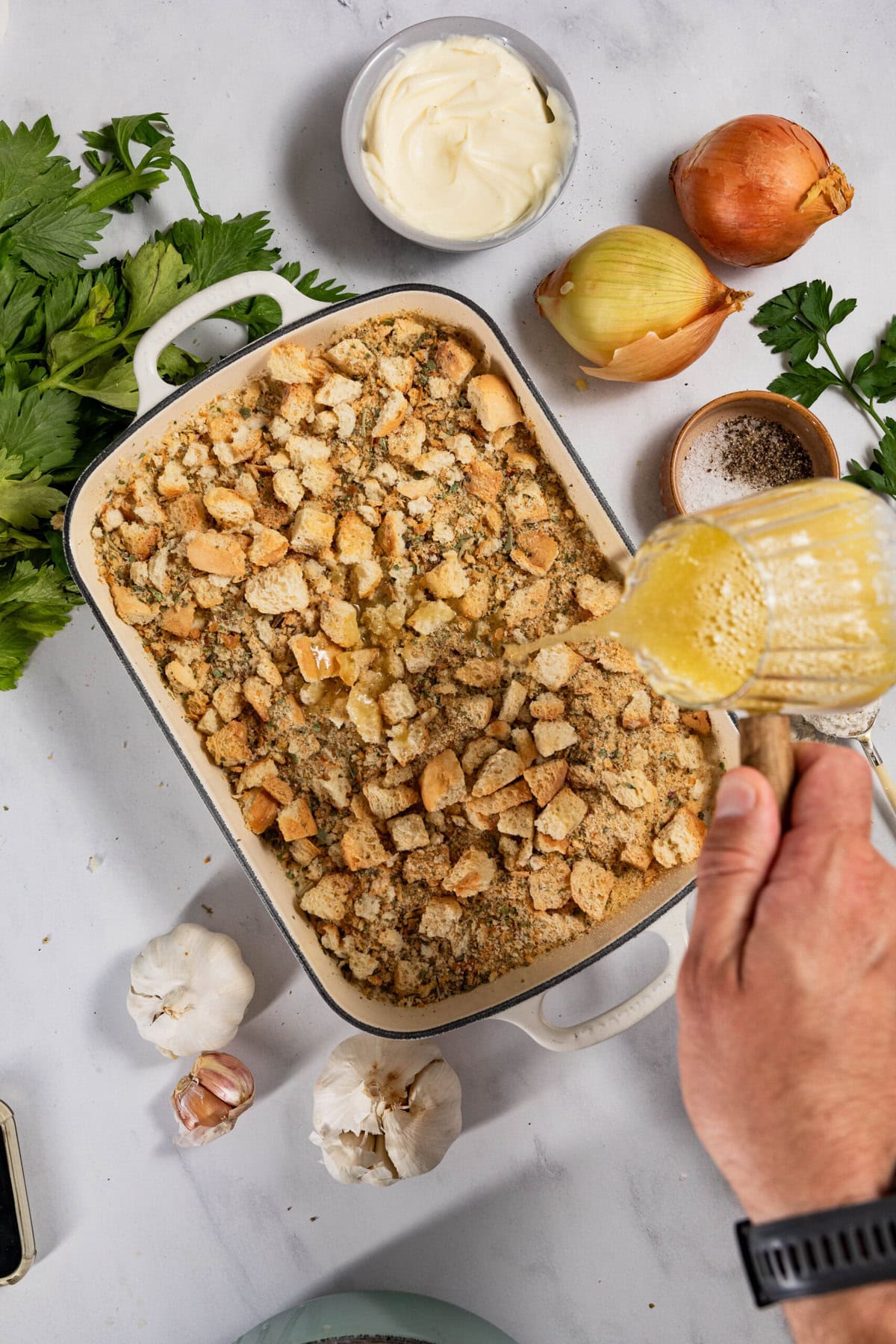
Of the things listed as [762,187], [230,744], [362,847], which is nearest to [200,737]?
[230,744]

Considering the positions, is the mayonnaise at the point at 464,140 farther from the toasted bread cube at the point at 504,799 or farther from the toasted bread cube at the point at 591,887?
the toasted bread cube at the point at 591,887

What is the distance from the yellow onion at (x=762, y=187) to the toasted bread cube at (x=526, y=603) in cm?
54

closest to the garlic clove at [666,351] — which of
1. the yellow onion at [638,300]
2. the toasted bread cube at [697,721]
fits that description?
the yellow onion at [638,300]

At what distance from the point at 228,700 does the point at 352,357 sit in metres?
0.47

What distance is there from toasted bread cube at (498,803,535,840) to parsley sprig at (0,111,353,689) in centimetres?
65

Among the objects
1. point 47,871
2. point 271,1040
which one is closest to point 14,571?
point 47,871

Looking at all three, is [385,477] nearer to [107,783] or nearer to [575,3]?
[107,783]

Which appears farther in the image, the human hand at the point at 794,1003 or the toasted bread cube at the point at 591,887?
the toasted bread cube at the point at 591,887

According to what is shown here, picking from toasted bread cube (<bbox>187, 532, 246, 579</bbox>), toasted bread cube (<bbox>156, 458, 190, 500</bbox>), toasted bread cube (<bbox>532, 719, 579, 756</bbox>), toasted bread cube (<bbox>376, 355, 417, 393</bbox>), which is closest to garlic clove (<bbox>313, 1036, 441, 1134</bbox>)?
toasted bread cube (<bbox>532, 719, 579, 756</bbox>)

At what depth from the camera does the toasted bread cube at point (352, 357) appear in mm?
1257

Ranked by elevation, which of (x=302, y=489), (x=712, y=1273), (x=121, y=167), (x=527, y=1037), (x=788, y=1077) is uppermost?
(x=121, y=167)

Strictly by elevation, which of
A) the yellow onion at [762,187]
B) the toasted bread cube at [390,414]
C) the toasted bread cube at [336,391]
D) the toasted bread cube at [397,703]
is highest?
the yellow onion at [762,187]

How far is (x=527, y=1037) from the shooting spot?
1.39 m

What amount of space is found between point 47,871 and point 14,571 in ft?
1.43
